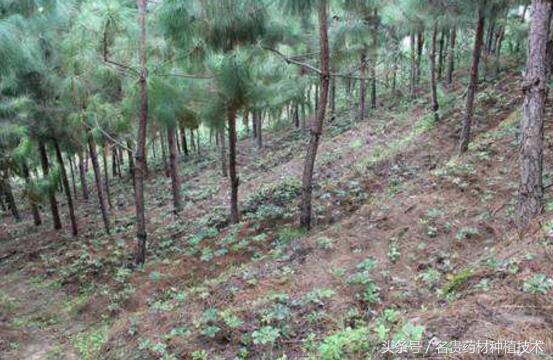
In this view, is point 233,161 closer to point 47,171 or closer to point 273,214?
point 273,214

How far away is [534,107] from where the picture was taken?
5.15 metres

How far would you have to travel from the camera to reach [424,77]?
83.0ft

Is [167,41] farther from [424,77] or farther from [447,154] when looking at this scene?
[424,77]

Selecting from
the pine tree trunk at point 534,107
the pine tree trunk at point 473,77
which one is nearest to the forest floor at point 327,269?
the pine tree trunk at point 473,77

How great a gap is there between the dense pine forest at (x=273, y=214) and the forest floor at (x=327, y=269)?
0.04 metres

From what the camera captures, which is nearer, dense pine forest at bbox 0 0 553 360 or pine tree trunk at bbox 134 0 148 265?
dense pine forest at bbox 0 0 553 360

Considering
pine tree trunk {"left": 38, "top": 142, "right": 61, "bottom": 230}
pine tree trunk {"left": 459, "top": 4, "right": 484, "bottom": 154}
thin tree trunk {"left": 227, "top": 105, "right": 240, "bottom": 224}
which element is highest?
pine tree trunk {"left": 459, "top": 4, "right": 484, "bottom": 154}

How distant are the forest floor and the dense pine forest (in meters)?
0.04

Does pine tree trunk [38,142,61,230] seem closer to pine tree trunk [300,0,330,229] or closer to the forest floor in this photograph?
the forest floor

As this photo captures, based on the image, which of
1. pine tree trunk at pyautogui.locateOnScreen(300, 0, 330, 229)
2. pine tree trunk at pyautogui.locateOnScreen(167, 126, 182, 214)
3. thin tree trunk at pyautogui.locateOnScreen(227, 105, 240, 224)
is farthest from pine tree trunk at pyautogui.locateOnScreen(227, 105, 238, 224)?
pine tree trunk at pyautogui.locateOnScreen(167, 126, 182, 214)

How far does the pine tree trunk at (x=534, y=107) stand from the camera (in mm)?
5043

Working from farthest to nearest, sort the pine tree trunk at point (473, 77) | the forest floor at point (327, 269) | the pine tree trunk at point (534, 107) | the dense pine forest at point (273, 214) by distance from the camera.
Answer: the pine tree trunk at point (473, 77)
the pine tree trunk at point (534, 107)
the dense pine forest at point (273, 214)
the forest floor at point (327, 269)

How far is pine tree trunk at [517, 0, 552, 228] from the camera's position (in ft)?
16.5

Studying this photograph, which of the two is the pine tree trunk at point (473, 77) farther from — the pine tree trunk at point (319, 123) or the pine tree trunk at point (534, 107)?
the pine tree trunk at point (534, 107)
